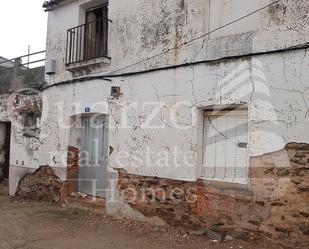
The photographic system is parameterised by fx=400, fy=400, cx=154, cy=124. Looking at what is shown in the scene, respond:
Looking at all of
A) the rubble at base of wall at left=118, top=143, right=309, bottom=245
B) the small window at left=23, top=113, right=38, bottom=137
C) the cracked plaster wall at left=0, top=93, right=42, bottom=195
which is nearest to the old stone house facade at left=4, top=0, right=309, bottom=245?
the rubble at base of wall at left=118, top=143, right=309, bottom=245

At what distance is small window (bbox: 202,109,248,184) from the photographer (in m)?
6.61

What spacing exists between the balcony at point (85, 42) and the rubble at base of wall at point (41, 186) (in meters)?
2.76

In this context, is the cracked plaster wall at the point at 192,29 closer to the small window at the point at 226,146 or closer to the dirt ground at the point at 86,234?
the small window at the point at 226,146

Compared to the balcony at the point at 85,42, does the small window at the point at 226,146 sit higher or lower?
lower

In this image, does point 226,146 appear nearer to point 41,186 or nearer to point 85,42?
point 85,42

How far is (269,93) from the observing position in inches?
242

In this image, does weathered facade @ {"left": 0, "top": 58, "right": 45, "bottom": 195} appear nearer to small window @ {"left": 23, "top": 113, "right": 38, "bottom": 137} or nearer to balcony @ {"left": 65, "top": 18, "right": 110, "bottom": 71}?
small window @ {"left": 23, "top": 113, "right": 38, "bottom": 137}

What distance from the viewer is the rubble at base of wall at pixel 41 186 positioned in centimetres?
997

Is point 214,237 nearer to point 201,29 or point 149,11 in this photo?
point 201,29

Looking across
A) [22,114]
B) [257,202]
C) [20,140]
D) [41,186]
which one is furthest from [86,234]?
[22,114]

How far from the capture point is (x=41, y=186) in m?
10.4

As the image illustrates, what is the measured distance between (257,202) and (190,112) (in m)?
1.97

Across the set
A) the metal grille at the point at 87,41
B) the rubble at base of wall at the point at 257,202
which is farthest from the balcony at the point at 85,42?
the rubble at base of wall at the point at 257,202

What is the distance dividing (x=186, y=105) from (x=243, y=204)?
202 cm
